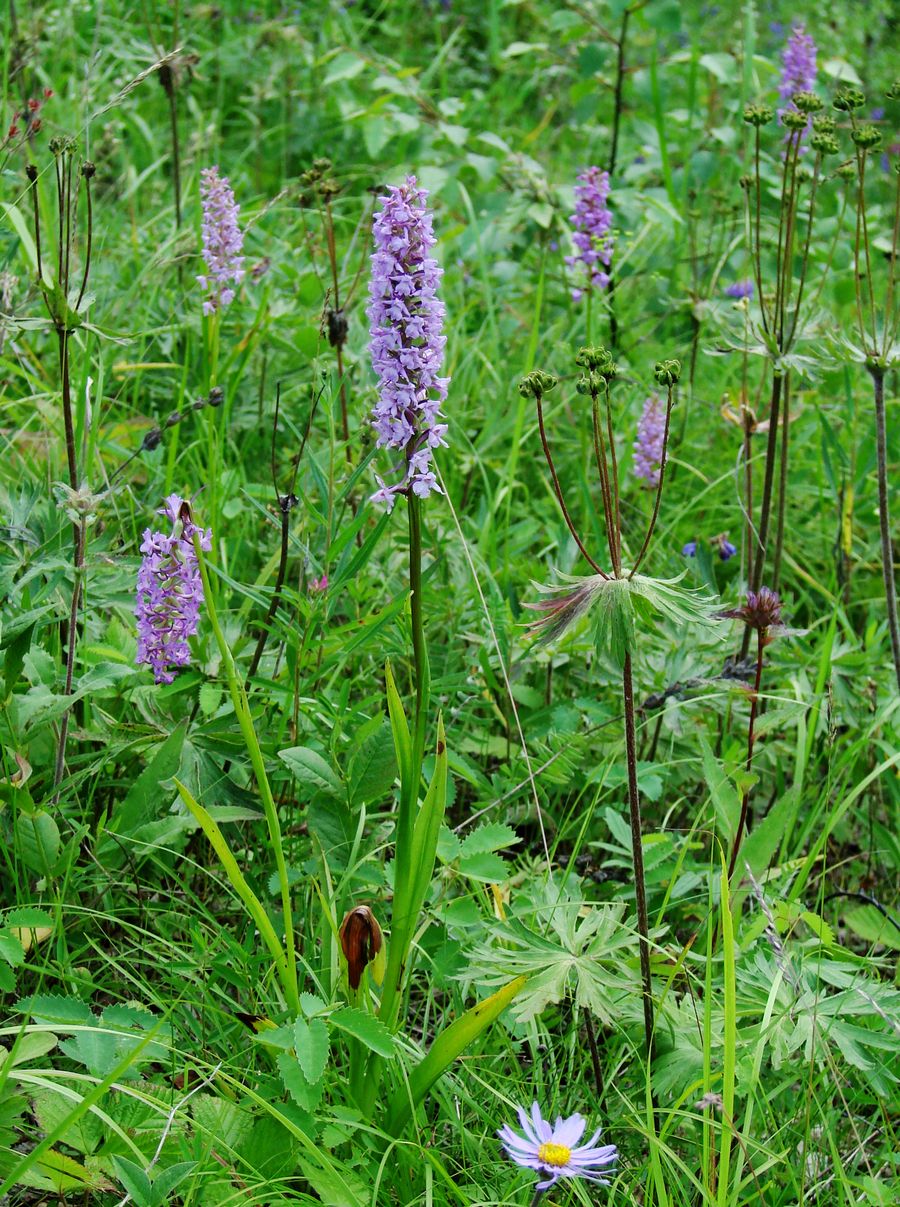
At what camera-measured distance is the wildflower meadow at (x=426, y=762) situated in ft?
5.11

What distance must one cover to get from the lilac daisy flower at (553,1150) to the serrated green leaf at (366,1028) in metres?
0.17

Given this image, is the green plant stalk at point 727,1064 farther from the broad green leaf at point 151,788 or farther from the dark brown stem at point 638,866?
the broad green leaf at point 151,788

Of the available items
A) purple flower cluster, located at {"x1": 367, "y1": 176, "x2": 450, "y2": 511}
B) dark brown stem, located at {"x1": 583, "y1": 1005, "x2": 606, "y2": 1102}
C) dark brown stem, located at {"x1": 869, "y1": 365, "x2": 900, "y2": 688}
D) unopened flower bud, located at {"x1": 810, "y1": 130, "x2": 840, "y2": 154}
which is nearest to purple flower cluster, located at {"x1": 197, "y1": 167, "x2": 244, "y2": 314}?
purple flower cluster, located at {"x1": 367, "y1": 176, "x2": 450, "y2": 511}

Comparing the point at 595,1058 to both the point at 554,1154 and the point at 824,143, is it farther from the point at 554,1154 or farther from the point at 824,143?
the point at 824,143

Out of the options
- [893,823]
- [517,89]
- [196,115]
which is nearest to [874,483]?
[893,823]

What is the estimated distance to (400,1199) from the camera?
5.19 ft

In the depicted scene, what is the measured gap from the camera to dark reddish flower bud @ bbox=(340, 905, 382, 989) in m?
1.55

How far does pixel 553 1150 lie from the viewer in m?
1.38

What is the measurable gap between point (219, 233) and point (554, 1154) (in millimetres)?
1991

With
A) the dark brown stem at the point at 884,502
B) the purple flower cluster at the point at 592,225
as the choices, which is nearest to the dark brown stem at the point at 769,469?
the dark brown stem at the point at 884,502

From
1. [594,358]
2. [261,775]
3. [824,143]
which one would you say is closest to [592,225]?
[824,143]

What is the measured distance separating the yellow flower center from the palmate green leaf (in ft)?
0.61

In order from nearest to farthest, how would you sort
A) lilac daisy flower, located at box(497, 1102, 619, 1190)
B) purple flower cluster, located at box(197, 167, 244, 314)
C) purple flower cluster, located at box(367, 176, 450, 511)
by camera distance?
lilac daisy flower, located at box(497, 1102, 619, 1190) < purple flower cluster, located at box(367, 176, 450, 511) < purple flower cluster, located at box(197, 167, 244, 314)

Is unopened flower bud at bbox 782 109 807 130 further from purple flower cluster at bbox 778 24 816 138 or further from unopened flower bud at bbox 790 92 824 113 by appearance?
purple flower cluster at bbox 778 24 816 138
